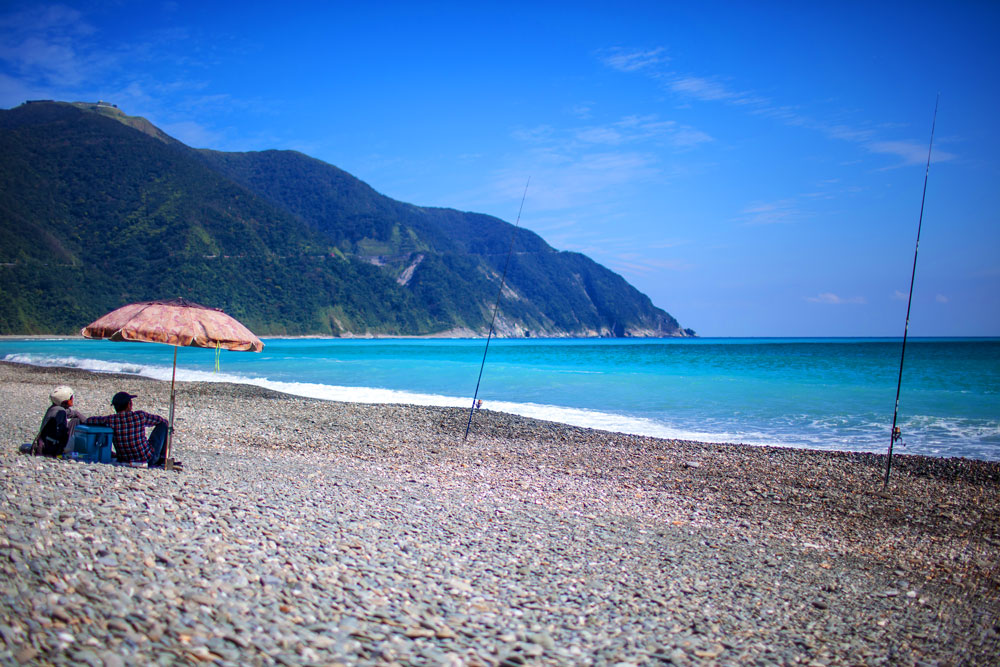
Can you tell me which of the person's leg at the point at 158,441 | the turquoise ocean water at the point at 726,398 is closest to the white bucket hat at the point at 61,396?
the person's leg at the point at 158,441

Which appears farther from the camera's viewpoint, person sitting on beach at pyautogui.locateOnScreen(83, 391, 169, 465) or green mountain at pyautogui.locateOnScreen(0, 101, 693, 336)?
green mountain at pyautogui.locateOnScreen(0, 101, 693, 336)

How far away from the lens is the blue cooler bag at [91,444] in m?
6.43

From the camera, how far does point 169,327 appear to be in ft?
21.9

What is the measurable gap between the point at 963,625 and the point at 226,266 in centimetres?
10230

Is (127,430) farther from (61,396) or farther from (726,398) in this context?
(726,398)

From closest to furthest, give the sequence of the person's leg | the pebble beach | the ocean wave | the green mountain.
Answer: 1. the pebble beach
2. the person's leg
3. the ocean wave
4. the green mountain

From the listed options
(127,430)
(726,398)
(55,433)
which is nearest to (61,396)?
(55,433)

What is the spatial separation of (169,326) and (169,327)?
21mm

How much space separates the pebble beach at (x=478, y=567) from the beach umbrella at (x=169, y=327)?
1.58m

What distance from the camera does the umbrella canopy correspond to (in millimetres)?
6586

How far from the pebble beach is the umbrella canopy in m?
1.59

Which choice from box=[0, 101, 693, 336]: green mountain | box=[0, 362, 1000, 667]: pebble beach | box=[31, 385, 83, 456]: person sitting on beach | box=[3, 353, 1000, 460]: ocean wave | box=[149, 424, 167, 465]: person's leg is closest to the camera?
box=[0, 362, 1000, 667]: pebble beach

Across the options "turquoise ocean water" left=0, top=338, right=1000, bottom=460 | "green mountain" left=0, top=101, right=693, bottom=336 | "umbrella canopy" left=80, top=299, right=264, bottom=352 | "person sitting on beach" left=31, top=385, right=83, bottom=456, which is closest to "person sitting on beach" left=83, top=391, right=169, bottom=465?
"person sitting on beach" left=31, top=385, right=83, bottom=456

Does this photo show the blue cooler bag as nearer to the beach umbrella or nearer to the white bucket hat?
the white bucket hat
